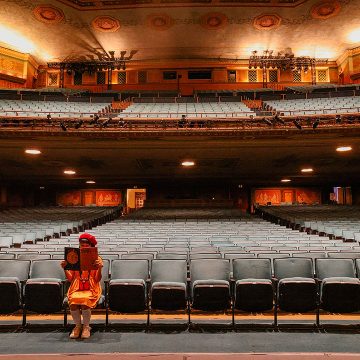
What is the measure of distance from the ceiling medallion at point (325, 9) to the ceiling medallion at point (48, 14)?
29.9 ft

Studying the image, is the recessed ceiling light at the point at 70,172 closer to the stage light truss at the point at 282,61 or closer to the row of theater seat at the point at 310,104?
the row of theater seat at the point at 310,104

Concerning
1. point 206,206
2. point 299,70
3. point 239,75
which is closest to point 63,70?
point 239,75

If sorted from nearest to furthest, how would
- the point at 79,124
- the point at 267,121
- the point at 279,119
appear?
the point at 79,124
the point at 279,119
the point at 267,121

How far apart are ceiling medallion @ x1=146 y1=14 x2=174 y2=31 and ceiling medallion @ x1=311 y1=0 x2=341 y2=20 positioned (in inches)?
203

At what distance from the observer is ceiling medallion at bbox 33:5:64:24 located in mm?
11291

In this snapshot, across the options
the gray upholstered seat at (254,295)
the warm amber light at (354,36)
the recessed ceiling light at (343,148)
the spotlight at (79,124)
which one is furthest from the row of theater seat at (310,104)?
the gray upholstered seat at (254,295)

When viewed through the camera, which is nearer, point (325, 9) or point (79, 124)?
point (79, 124)

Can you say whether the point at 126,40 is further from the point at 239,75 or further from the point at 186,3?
the point at 239,75

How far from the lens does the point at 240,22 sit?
39.9ft

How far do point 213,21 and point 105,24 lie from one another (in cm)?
410

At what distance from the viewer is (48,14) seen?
38.1 feet

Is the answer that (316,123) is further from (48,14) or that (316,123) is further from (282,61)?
(48,14)

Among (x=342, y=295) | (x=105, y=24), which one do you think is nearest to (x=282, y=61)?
(x=105, y=24)

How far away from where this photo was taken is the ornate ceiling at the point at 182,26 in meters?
11.2
